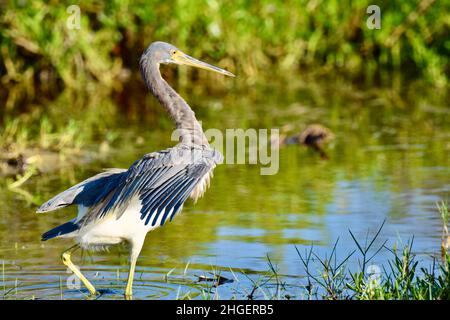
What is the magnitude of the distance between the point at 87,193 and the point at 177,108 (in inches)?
34.8

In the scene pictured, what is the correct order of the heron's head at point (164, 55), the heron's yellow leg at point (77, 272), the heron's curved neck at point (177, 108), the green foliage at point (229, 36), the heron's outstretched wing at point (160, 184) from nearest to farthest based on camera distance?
the heron's outstretched wing at point (160, 184)
the heron's yellow leg at point (77, 272)
the heron's curved neck at point (177, 108)
the heron's head at point (164, 55)
the green foliage at point (229, 36)

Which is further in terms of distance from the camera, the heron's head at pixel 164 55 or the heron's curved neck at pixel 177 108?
the heron's head at pixel 164 55

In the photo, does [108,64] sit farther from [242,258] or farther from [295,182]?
[242,258]

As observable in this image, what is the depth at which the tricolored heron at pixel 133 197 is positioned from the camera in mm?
6109

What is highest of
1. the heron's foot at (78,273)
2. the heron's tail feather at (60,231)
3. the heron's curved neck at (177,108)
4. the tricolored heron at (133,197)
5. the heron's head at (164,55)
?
the heron's head at (164,55)

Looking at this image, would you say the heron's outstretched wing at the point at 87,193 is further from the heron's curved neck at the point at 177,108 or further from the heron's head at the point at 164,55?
the heron's head at the point at 164,55

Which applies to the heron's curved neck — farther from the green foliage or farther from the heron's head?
the green foliage

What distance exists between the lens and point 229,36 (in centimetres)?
1652

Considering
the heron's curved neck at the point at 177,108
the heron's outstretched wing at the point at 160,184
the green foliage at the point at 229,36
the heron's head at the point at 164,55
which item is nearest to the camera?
the heron's outstretched wing at the point at 160,184

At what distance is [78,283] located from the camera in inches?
269

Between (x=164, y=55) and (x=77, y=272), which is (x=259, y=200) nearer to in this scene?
(x=164, y=55)

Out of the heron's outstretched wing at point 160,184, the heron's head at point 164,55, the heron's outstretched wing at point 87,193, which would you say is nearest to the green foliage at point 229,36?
the heron's head at point 164,55

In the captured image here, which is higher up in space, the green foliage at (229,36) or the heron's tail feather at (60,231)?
the green foliage at (229,36)
